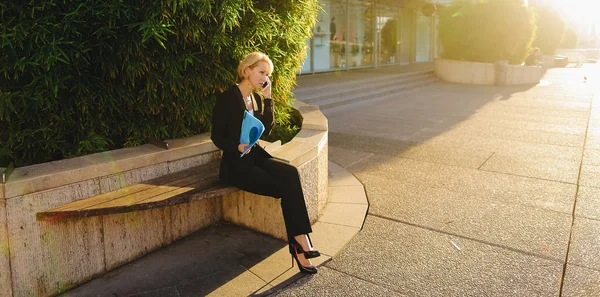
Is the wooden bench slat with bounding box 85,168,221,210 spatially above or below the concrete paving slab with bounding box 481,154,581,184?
above

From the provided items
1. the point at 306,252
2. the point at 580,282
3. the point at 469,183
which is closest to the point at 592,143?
the point at 469,183

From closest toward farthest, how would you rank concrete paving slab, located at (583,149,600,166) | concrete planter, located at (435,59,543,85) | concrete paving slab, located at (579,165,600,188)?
concrete paving slab, located at (579,165,600,188)
concrete paving slab, located at (583,149,600,166)
concrete planter, located at (435,59,543,85)

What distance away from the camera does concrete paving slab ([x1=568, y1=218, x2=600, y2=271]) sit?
3.65 meters

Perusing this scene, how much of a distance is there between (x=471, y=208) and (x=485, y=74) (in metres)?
14.1

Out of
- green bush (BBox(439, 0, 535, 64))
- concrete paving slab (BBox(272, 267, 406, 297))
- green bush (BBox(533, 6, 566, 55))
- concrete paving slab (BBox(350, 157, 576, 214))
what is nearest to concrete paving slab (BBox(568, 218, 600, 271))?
Result: concrete paving slab (BBox(350, 157, 576, 214))

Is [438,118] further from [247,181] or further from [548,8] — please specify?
[548,8]

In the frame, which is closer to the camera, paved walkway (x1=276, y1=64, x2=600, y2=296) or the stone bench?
the stone bench

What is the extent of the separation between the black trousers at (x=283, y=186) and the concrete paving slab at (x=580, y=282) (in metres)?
1.80

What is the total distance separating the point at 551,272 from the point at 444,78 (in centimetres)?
1616

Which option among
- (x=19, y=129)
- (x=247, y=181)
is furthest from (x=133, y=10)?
(x=247, y=181)

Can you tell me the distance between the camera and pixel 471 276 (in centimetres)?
346

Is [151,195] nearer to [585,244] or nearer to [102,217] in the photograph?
[102,217]

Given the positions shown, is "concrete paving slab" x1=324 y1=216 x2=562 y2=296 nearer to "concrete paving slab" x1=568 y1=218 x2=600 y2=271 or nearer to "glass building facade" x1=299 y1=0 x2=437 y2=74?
"concrete paving slab" x1=568 y1=218 x2=600 y2=271

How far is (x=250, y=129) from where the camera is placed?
362cm
